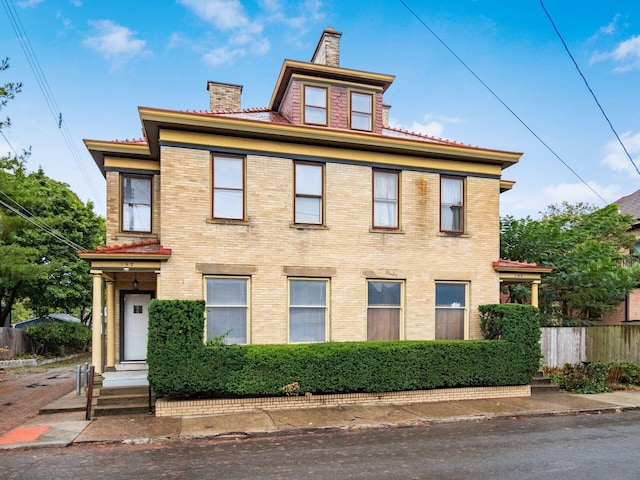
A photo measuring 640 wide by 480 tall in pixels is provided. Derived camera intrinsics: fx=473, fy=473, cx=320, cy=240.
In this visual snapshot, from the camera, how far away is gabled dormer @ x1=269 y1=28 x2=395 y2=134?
536 inches

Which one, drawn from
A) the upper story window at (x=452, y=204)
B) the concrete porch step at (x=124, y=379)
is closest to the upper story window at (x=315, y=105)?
the upper story window at (x=452, y=204)

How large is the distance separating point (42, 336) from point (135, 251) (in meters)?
17.3

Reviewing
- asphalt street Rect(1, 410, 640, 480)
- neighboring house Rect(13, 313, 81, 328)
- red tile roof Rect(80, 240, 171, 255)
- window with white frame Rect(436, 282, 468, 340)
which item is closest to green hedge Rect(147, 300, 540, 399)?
window with white frame Rect(436, 282, 468, 340)

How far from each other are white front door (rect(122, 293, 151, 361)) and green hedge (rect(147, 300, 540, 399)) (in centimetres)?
322

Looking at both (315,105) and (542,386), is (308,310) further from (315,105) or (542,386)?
(542,386)

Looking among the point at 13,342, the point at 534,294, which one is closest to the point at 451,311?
the point at 534,294

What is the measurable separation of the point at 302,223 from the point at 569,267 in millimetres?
10666

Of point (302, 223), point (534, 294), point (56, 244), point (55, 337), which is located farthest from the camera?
point (56, 244)

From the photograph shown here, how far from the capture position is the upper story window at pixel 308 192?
12.6 meters

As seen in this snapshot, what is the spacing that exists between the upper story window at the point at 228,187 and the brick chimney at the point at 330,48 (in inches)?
200

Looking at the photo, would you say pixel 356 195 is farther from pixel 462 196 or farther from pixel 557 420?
pixel 557 420

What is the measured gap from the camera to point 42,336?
24.5 m

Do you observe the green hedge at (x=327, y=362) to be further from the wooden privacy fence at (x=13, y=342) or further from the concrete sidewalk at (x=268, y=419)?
the wooden privacy fence at (x=13, y=342)

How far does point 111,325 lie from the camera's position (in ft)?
42.4
